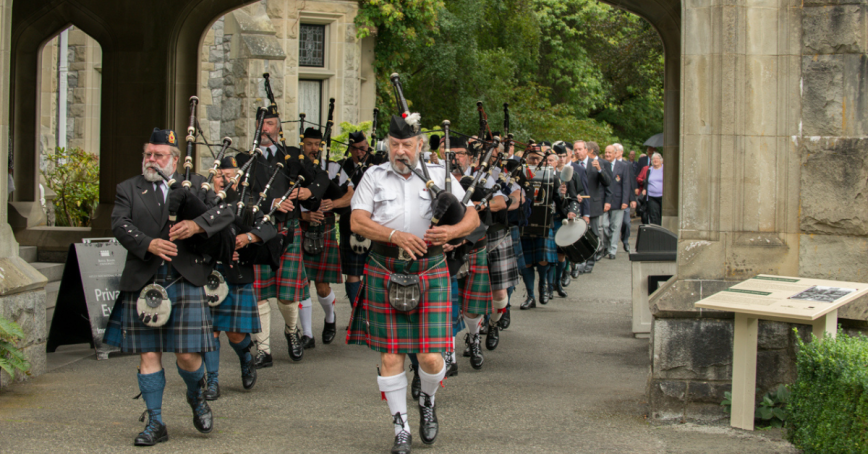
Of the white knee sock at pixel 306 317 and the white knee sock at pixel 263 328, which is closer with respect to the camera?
the white knee sock at pixel 263 328

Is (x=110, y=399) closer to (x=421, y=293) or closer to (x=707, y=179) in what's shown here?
(x=421, y=293)

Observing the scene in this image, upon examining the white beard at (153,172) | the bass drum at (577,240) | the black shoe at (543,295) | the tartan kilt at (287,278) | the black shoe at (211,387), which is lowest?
the black shoe at (211,387)

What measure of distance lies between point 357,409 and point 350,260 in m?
2.36

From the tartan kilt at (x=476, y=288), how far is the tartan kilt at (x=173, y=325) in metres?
2.21

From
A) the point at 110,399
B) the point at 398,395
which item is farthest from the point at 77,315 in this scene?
the point at 398,395

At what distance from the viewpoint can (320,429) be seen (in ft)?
Answer: 15.1

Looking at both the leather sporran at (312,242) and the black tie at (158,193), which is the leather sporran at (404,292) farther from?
the leather sporran at (312,242)

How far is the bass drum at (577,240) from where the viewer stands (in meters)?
8.97

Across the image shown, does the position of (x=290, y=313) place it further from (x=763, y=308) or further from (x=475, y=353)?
(x=763, y=308)

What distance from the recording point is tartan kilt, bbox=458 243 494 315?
242 inches

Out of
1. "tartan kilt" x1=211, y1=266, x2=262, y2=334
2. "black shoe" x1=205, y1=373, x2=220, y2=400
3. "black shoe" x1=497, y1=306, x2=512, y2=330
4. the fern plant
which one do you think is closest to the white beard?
"tartan kilt" x1=211, y1=266, x2=262, y2=334

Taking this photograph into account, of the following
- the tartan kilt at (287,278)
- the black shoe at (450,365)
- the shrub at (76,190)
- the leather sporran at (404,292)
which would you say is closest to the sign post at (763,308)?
the leather sporran at (404,292)

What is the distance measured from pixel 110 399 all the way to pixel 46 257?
190 inches

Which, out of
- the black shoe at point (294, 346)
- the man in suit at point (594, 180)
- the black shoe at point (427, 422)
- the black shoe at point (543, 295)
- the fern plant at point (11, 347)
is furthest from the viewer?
the man in suit at point (594, 180)
